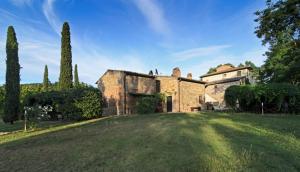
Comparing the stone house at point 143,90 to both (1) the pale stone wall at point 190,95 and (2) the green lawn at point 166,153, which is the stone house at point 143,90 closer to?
(1) the pale stone wall at point 190,95

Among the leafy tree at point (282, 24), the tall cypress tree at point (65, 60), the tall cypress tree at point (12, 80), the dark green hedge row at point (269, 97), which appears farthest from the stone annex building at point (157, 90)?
the leafy tree at point (282, 24)

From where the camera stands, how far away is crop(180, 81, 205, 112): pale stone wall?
34.7m

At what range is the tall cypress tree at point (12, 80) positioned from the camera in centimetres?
2270

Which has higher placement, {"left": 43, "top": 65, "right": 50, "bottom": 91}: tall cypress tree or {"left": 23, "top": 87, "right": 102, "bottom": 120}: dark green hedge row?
{"left": 43, "top": 65, "right": 50, "bottom": 91}: tall cypress tree

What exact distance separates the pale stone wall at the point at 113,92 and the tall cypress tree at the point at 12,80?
Answer: 9527 mm

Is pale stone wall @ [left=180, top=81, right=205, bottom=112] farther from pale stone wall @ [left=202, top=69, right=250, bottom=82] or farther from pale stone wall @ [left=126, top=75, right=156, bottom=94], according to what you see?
pale stone wall @ [left=202, top=69, right=250, bottom=82]

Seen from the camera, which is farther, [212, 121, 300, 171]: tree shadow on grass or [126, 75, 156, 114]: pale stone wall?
[126, 75, 156, 114]: pale stone wall

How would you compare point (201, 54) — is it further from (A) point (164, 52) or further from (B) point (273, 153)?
(B) point (273, 153)

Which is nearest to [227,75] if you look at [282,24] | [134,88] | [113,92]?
[134,88]

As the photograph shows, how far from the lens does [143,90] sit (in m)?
32.1

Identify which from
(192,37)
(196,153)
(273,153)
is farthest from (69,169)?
(192,37)

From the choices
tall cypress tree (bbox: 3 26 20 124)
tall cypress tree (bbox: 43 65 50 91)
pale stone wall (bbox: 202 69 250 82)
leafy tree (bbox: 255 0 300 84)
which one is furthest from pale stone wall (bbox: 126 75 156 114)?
pale stone wall (bbox: 202 69 250 82)

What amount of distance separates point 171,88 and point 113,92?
8007 millimetres

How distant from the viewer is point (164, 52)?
101 ft
